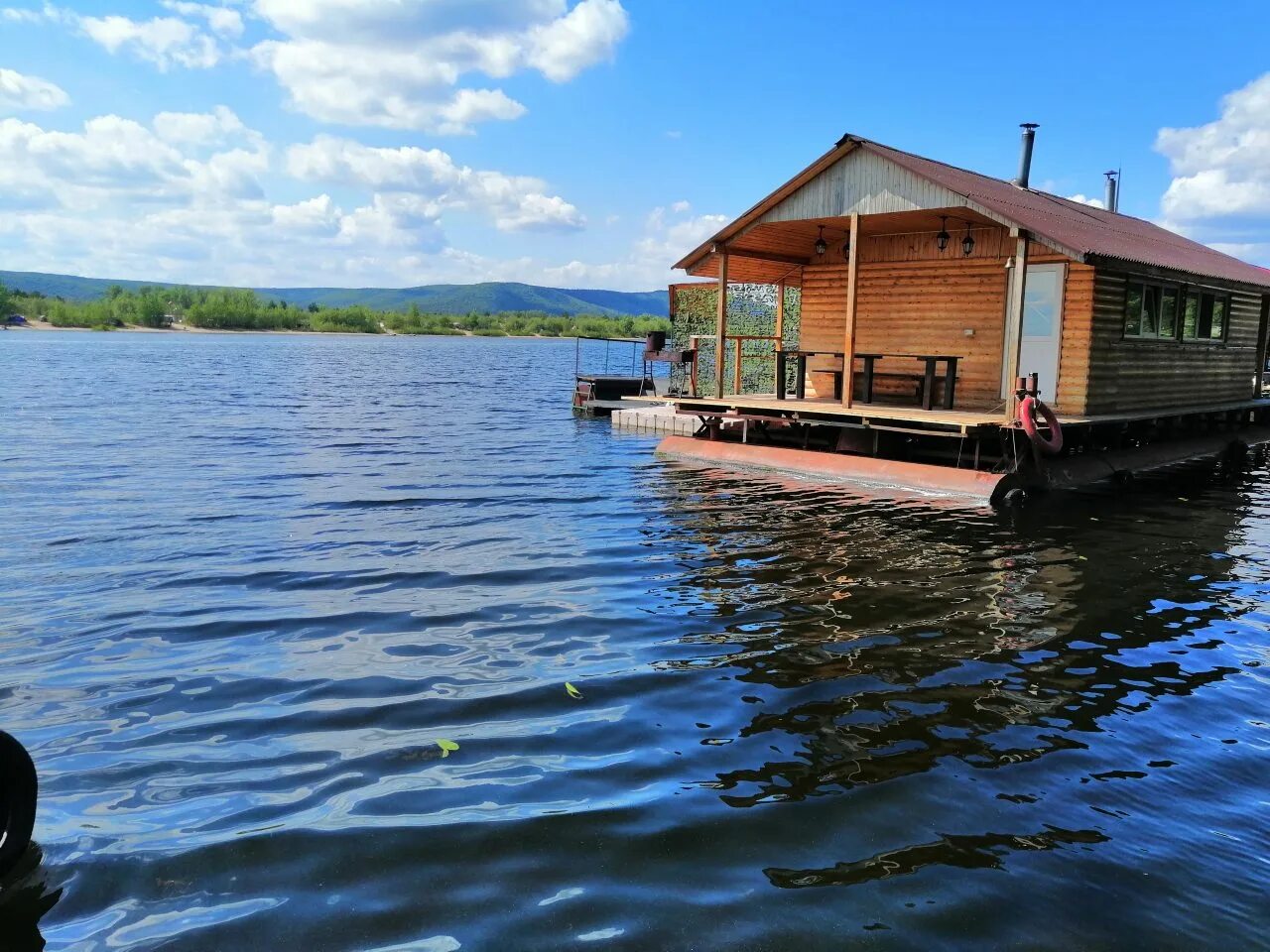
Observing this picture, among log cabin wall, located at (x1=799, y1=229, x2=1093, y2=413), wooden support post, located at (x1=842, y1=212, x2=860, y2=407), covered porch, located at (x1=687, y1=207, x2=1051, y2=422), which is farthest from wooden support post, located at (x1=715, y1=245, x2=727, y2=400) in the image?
log cabin wall, located at (x1=799, y1=229, x2=1093, y2=413)

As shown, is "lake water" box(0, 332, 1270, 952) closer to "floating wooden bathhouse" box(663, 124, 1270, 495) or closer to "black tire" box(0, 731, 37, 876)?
"black tire" box(0, 731, 37, 876)

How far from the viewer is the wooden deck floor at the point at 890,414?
13593mm

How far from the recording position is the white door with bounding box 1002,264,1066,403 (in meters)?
15.5

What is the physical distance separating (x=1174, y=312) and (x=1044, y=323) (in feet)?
12.9

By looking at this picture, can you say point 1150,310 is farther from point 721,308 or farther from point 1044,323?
point 721,308

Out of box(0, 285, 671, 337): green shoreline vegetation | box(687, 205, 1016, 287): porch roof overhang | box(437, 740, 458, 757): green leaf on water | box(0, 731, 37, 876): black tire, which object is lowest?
box(437, 740, 458, 757): green leaf on water

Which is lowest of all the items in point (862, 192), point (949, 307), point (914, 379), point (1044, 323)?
point (914, 379)

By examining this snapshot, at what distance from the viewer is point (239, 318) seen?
146000mm

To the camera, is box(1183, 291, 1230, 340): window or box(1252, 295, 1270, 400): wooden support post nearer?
box(1183, 291, 1230, 340): window

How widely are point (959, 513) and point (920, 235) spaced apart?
6749mm

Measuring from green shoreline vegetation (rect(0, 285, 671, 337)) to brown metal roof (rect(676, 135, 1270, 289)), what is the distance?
95.4 metres

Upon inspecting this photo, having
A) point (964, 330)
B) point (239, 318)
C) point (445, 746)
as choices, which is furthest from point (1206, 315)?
point (239, 318)

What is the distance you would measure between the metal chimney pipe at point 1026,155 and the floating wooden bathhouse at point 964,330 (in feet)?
0.13

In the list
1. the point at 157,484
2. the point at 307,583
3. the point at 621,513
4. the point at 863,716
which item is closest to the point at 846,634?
the point at 863,716
